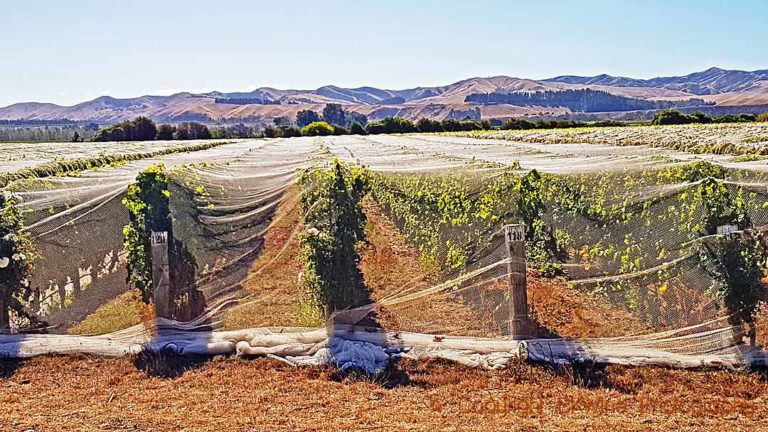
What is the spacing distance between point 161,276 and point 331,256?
6.01 feet

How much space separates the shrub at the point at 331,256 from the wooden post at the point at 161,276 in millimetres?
1438

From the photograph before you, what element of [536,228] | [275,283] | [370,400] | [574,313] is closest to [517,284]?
[574,313]

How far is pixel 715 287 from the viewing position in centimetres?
615

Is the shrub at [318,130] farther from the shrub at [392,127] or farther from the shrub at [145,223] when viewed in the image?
the shrub at [145,223]

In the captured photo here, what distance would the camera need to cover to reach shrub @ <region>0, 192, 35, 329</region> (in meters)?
7.21

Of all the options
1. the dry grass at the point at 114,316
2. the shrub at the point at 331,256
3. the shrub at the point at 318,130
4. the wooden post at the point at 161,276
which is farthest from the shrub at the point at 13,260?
the shrub at the point at 318,130

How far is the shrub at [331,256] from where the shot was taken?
23.3 feet

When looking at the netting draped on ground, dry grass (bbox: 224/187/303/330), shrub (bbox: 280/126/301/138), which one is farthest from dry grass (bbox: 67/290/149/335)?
shrub (bbox: 280/126/301/138)

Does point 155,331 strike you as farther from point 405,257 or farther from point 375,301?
point 405,257

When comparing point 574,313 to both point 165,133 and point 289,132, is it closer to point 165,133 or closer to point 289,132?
point 289,132

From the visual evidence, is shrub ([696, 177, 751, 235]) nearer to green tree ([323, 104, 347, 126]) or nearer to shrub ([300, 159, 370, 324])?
shrub ([300, 159, 370, 324])

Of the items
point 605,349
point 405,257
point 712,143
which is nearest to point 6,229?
point 405,257

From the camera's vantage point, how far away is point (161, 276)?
722cm

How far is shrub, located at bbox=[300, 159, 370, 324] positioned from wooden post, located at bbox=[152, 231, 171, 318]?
144cm
